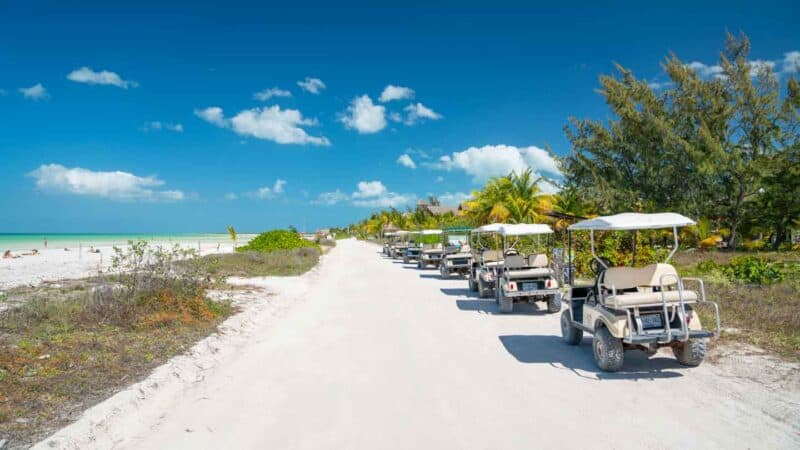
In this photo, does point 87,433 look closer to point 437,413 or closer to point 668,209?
point 437,413

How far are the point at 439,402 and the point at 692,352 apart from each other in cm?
343

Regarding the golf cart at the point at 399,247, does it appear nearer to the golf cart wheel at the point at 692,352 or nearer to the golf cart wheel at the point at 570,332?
the golf cart wheel at the point at 570,332

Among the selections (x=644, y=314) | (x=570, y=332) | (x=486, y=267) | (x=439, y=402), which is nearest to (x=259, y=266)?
(x=486, y=267)

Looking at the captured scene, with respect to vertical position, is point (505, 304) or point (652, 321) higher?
point (652, 321)

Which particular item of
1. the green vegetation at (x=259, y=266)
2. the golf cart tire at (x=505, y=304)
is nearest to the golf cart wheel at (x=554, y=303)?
the golf cart tire at (x=505, y=304)

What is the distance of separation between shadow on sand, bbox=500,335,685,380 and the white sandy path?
0.02 meters

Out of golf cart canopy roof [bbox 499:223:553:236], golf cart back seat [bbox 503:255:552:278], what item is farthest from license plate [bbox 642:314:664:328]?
golf cart canopy roof [bbox 499:223:553:236]

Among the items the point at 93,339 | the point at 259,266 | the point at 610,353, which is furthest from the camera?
the point at 259,266

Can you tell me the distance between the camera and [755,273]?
13.6m

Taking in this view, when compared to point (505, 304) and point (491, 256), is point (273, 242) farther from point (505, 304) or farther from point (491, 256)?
point (505, 304)

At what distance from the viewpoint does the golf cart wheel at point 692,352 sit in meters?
6.31

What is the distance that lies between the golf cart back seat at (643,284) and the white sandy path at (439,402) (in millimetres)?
877

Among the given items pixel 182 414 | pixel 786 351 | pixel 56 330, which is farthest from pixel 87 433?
pixel 786 351

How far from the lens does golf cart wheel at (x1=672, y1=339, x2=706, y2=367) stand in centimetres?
631
